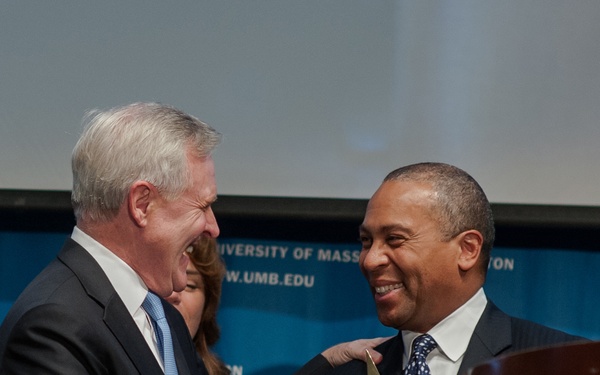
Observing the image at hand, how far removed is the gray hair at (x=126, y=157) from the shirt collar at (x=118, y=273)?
0.18 ft

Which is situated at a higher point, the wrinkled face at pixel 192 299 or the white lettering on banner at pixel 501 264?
the white lettering on banner at pixel 501 264

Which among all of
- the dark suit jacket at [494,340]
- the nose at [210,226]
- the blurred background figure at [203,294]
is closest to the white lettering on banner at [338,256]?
the blurred background figure at [203,294]

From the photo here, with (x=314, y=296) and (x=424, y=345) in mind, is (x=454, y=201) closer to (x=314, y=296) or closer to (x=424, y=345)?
(x=424, y=345)

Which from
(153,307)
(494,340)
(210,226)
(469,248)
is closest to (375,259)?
(469,248)

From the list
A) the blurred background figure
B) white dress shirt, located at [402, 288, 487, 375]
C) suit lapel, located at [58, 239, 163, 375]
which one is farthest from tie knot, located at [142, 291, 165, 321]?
the blurred background figure

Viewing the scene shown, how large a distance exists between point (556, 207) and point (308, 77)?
2.80 ft

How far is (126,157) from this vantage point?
188 centimetres

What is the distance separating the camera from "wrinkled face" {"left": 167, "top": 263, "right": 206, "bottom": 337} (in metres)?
2.92

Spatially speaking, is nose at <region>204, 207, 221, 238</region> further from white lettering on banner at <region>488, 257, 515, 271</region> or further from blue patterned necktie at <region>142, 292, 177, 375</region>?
white lettering on banner at <region>488, 257, 515, 271</region>

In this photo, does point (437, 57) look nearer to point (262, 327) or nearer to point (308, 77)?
point (308, 77)

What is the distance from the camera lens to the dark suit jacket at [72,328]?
1696mm

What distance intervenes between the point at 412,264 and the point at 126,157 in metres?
0.75

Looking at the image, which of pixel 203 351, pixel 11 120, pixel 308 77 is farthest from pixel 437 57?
pixel 11 120

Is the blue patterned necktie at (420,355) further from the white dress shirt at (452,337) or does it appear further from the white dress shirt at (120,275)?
Answer: the white dress shirt at (120,275)
